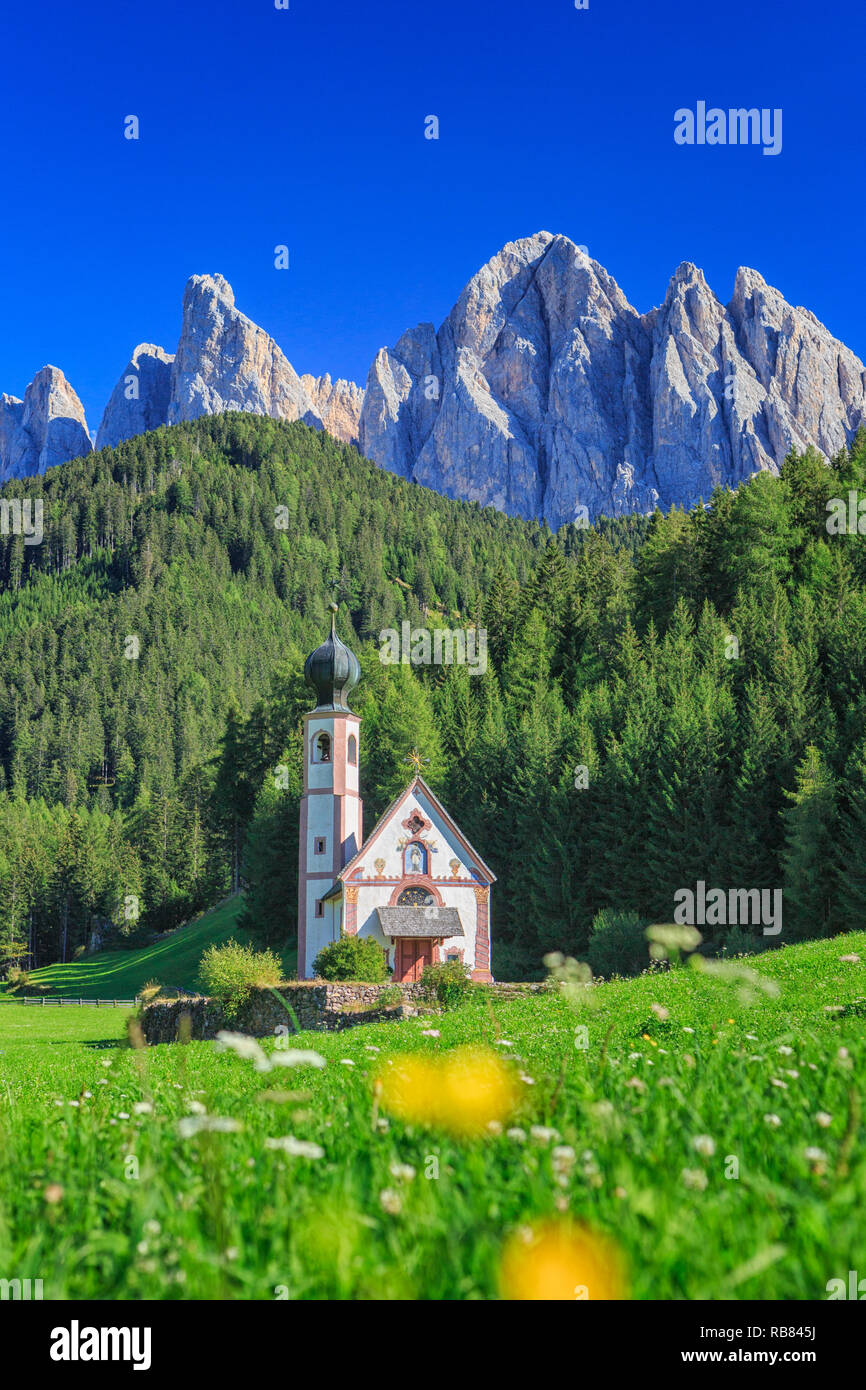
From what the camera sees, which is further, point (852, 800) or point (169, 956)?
point (169, 956)

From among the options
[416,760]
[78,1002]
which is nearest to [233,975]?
[416,760]

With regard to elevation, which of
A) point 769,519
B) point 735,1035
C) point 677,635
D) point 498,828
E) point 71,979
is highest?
point 769,519

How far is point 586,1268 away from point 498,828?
160 feet

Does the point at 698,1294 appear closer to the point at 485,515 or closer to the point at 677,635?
the point at 677,635

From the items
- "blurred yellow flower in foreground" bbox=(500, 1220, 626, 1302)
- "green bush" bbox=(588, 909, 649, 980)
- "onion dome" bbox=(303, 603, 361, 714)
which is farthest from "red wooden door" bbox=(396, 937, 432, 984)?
"blurred yellow flower in foreground" bbox=(500, 1220, 626, 1302)

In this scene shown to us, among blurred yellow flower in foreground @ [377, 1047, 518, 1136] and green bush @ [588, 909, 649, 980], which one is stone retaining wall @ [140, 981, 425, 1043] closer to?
green bush @ [588, 909, 649, 980]

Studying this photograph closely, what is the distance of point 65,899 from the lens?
90.6 meters

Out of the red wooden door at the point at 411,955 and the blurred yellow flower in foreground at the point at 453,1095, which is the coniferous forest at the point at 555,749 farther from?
the blurred yellow flower in foreground at the point at 453,1095

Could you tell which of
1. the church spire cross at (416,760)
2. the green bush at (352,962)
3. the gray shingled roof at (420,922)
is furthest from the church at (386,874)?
the green bush at (352,962)

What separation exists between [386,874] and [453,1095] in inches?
1425

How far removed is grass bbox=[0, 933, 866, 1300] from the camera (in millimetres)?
2951

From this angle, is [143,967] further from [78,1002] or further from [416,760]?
[416,760]

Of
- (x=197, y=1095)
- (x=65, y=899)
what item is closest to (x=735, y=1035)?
(x=197, y=1095)

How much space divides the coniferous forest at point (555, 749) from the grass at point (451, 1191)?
97.0ft
